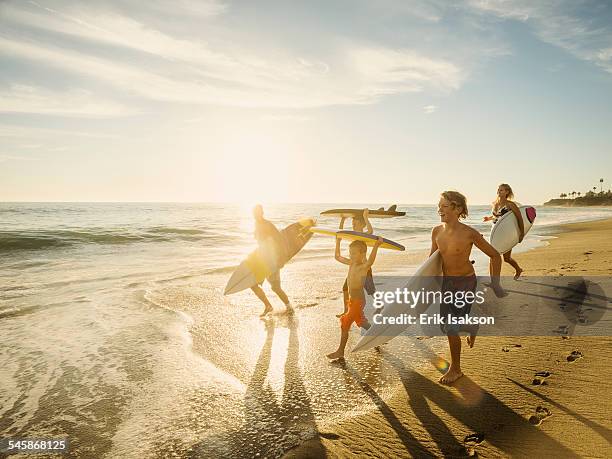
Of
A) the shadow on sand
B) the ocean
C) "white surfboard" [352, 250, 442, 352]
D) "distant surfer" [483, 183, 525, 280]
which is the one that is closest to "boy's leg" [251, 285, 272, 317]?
the ocean

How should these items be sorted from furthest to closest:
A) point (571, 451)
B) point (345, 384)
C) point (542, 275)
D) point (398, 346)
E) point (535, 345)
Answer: point (542, 275) → point (398, 346) → point (535, 345) → point (345, 384) → point (571, 451)

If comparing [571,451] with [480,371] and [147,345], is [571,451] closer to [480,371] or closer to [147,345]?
[480,371]

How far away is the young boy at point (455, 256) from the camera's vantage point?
3.95 metres

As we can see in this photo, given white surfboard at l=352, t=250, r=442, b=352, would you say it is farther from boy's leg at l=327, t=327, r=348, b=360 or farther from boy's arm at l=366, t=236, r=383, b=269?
boy's arm at l=366, t=236, r=383, b=269

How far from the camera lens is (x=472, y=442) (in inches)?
114

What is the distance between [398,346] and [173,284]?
21.6 feet

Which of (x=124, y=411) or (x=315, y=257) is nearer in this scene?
(x=124, y=411)

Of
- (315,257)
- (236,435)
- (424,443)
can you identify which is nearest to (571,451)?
(424,443)

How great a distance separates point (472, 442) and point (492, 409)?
0.59 m

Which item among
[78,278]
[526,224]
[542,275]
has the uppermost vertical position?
[526,224]

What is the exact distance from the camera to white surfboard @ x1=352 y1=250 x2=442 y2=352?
171 inches

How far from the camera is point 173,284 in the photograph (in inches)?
386

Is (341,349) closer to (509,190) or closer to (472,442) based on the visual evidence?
(472,442)

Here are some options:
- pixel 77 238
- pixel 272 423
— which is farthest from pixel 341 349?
pixel 77 238
